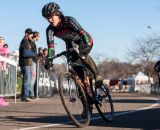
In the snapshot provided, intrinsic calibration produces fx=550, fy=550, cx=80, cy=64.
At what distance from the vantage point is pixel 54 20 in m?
8.00

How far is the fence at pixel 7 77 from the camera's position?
48.4ft

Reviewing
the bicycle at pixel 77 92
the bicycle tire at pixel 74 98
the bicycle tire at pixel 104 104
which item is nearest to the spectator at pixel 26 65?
the bicycle tire at pixel 104 104

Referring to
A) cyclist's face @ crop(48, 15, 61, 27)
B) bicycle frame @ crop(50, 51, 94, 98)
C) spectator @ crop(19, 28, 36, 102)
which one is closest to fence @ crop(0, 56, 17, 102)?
spectator @ crop(19, 28, 36, 102)

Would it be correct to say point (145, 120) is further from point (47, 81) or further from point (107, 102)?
point (47, 81)

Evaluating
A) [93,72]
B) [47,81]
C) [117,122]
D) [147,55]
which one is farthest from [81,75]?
[147,55]

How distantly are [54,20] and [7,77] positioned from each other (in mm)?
7495

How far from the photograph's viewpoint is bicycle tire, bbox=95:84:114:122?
29.2 feet

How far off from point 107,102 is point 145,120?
28.6 inches

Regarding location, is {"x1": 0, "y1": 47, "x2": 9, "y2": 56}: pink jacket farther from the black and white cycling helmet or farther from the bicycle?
the black and white cycling helmet

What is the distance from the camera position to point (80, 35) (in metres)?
8.16

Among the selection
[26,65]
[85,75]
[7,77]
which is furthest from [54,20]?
[26,65]

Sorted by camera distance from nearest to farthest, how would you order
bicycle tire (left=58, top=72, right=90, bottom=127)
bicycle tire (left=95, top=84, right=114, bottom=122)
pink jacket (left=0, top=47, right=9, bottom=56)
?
bicycle tire (left=58, top=72, right=90, bottom=127) < bicycle tire (left=95, top=84, right=114, bottom=122) < pink jacket (left=0, top=47, right=9, bottom=56)

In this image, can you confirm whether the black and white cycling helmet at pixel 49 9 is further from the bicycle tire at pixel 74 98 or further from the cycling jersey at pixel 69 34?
the bicycle tire at pixel 74 98

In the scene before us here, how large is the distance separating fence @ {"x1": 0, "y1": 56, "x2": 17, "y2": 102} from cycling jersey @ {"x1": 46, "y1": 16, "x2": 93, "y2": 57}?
6.47 m
